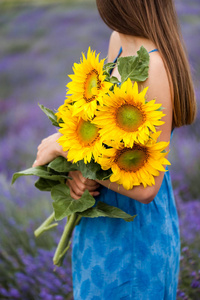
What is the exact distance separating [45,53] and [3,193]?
1881 mm

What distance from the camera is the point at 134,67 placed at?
874 mm

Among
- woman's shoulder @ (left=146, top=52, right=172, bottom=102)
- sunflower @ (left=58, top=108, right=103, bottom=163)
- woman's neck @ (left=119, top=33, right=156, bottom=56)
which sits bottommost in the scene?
sunflower @ (left=58, top=108, right=103, bottom=163)

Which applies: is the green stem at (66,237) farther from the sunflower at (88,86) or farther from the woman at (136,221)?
the sunflower at (88,86)

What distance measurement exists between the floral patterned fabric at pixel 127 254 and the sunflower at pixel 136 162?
0.76ft

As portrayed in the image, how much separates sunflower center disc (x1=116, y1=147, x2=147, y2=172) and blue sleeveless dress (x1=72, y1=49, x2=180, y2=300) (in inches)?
9.8

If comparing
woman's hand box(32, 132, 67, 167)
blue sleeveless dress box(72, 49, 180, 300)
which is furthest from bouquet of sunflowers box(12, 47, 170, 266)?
blue sleeveless dress box(72, 49, 180, 300)

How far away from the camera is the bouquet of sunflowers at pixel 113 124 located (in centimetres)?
79

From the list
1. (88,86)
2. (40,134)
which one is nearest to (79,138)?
(88,86)

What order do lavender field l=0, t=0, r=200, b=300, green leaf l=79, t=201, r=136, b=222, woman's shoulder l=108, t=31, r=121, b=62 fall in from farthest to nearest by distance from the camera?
1. lavender field l=0, t=0, r=200, b=300
2. woman's shoulder l=108, t=31, r=121, b=62
3. green leaf l=79, t=201, r=136, b=222

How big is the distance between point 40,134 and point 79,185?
233 centimetres

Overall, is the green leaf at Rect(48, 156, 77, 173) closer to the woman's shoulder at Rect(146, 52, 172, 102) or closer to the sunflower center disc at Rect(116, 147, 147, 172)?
the sunflower center disc at Rect(116, 147, 147, 172)

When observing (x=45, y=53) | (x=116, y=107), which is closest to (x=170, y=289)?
(x=116, y=107)

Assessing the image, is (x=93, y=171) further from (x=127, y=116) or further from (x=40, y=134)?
(x=40, y=134)

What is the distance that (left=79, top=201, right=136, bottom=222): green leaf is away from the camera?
1.00 meters
